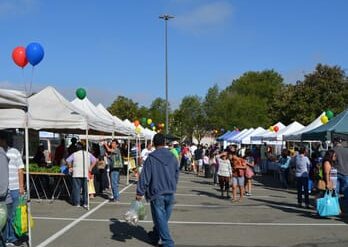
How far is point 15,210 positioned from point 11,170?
2.06 feet

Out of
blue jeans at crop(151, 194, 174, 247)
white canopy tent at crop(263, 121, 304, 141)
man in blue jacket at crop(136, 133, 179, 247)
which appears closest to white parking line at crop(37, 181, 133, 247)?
man in blue jacket at crop(136, 133, 179, 247)

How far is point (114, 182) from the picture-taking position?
1505cm

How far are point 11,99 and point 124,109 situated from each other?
2858 inches

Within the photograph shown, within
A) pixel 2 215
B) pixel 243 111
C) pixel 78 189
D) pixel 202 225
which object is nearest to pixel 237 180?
pixel 78 189

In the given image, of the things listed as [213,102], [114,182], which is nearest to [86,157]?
[114,182]

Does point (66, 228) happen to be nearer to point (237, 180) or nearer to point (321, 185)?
point (321, 185)

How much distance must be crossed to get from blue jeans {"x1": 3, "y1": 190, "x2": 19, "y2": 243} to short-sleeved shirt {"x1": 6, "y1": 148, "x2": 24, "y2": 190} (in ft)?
0.33

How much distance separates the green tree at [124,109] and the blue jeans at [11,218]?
70.1m

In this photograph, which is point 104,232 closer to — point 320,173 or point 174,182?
point 174,182

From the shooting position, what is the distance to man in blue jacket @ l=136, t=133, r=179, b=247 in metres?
8.27

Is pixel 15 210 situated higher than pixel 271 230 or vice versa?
pixel 15 210

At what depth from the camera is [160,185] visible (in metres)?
8.33

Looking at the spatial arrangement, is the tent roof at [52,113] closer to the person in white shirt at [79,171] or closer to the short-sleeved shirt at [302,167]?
the person in white shirt at [79,171]

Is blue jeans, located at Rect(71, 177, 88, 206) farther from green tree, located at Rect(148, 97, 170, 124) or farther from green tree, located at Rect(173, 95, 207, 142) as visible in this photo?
green tree, located at Rect(148, 97, 170, 124)
